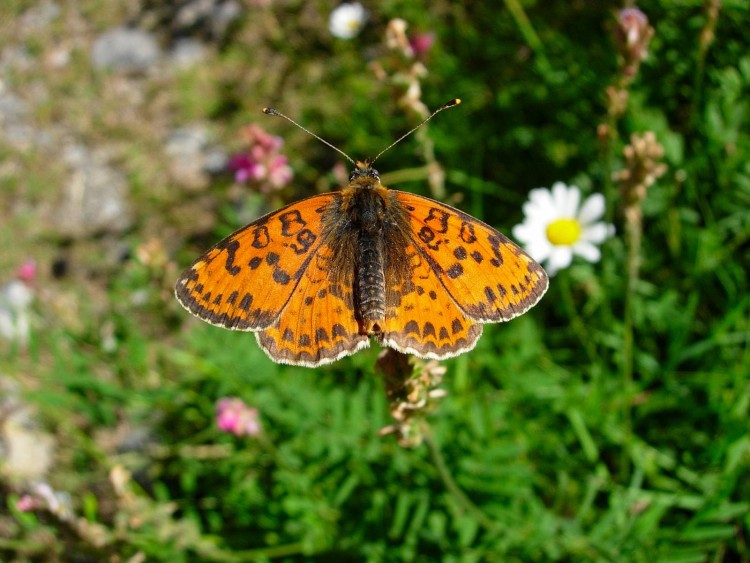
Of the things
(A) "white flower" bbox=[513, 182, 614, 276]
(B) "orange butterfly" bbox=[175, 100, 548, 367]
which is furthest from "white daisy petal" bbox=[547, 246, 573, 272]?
(B) "orange butterfly" bbox=[175, 100, 548, 367]

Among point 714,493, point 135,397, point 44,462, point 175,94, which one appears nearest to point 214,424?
point 135,397

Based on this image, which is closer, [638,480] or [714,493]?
[714,493]

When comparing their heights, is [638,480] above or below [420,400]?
below

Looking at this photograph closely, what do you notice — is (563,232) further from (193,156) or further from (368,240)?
(193,156)

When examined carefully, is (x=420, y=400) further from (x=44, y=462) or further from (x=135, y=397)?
(x=44, y=462)

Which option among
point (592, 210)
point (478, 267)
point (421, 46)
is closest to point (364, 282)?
point (478, 267)
